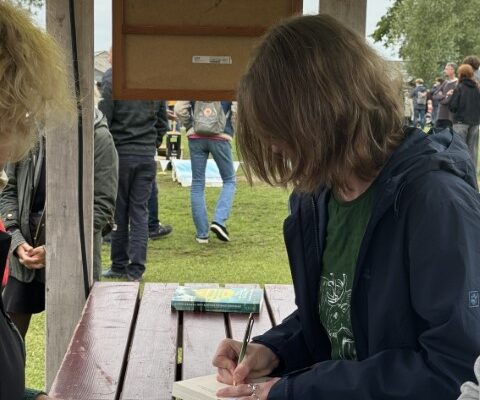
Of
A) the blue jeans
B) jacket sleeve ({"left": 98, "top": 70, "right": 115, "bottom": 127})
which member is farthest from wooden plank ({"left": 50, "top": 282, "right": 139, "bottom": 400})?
the blue jeans

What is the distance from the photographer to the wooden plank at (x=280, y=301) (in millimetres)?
2818

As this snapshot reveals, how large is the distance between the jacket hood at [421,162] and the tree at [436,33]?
120ft

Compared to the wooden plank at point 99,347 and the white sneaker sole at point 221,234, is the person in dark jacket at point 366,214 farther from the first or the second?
the white sneaker sole at point 221,234

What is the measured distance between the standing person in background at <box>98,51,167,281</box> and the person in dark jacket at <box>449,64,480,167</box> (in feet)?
25.6

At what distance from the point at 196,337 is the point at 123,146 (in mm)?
3901

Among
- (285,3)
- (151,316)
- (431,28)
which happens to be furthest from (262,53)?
(431,28)

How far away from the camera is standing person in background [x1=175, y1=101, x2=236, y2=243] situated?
7.45 metres

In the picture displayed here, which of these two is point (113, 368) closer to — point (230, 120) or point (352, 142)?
point (352, 142)

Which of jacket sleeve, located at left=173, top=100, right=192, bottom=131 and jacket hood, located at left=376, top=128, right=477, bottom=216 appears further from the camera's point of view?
jacket sleeve, located at left=173, top=100, right=192, bottom=131

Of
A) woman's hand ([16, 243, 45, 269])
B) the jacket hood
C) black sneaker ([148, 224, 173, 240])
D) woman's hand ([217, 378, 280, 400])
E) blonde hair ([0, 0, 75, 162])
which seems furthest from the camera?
black sneaker ([148, 224, 173, 240])

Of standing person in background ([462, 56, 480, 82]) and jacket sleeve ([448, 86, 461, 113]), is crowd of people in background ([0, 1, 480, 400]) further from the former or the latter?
standing person in background ([462, 56, 480, 82])

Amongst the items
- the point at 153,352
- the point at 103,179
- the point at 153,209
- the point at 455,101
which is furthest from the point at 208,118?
the point at 455,101

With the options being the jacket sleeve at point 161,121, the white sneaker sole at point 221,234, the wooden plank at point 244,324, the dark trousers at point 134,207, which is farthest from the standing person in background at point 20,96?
the white sneaker sole at point 221,234

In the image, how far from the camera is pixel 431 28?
1515 inches
